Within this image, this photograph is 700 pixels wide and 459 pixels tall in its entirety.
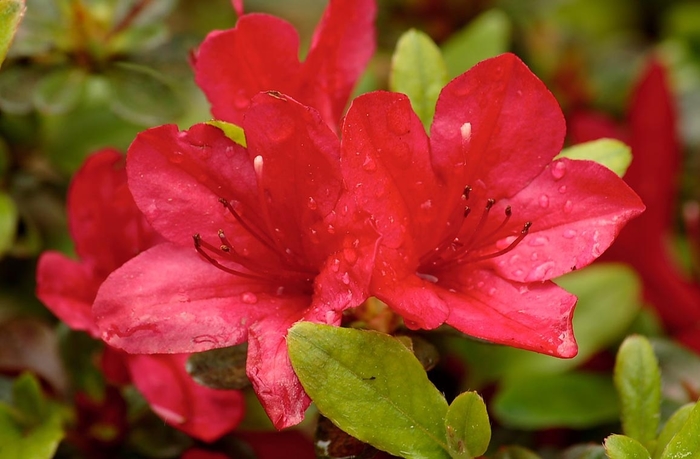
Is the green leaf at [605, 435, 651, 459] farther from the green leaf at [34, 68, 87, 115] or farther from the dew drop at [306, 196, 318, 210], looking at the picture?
the green leaf at [34, 68, 87, 115]

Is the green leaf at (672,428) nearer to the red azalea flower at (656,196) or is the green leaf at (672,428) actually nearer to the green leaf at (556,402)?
the green leaf at (556,402)

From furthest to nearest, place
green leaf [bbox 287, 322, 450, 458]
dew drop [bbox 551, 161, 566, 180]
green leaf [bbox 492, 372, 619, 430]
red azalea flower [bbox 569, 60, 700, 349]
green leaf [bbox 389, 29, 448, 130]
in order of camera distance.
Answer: red azalea flower [bbox 569, 60, 700, 349] < green leaf [bbox 492, 372, 619, 430] < green leaf [bbox 389, 29, 448, 130] < dew drop [bbox 551, 161, 566, 180] < green leaf [bbox 287, 322, 450, 458]

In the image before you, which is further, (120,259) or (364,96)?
(120,259)

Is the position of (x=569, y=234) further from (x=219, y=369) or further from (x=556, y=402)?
(x=556, y=402)

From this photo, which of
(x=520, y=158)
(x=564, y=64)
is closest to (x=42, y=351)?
(x=520, y=158)

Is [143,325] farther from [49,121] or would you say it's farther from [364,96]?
[49,121]

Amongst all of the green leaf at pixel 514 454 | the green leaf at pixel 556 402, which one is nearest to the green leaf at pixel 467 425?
the green leaf at pixel 514 454

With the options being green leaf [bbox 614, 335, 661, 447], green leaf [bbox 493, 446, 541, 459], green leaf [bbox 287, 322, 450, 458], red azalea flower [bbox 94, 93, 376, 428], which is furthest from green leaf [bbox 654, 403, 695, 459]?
red azalea flower [bbox 94, 93, 376, 428]
